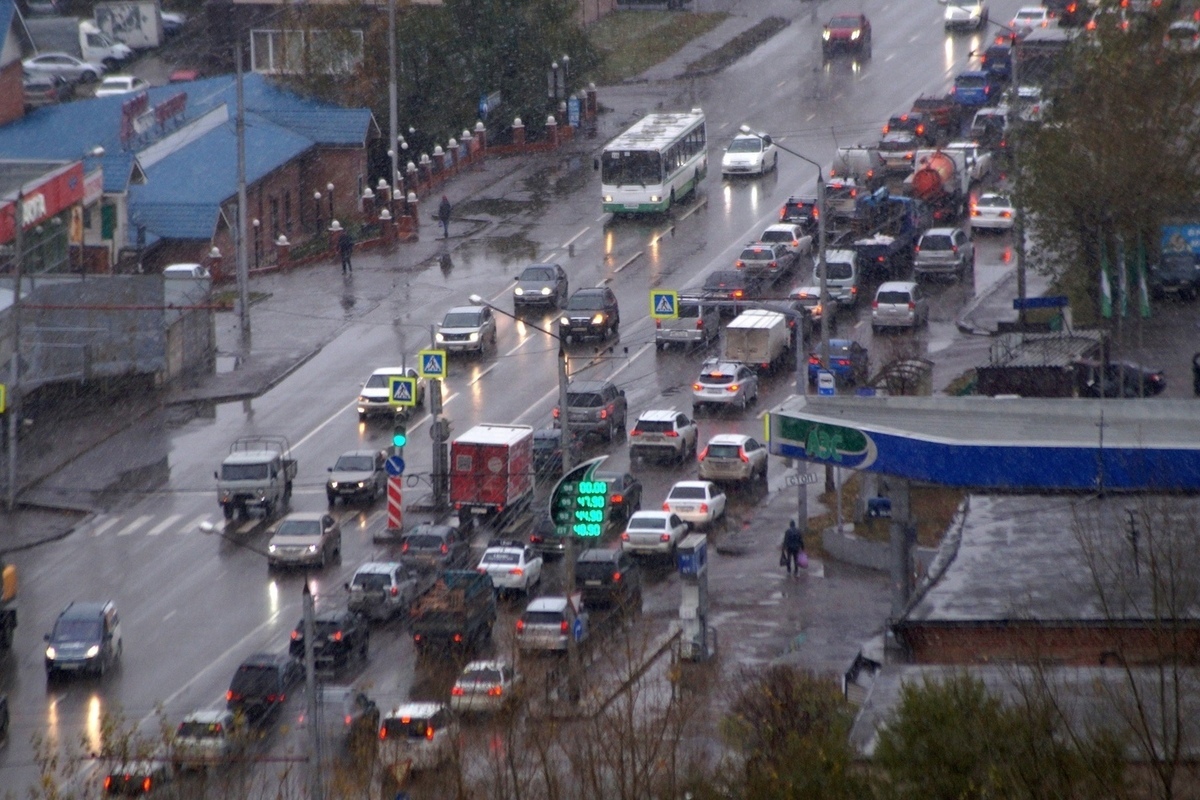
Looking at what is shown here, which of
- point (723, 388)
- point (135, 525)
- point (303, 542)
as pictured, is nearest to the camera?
point (303, 542)

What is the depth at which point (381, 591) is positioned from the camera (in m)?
35.8

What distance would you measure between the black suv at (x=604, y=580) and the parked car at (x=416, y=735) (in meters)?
8.06

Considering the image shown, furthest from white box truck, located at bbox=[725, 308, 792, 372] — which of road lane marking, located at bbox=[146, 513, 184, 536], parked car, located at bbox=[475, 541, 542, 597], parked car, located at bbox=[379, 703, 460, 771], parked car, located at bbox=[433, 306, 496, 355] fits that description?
parked car, located at bbox=[379, 703, 460, 771]

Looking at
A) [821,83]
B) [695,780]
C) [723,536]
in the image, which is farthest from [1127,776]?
[821,83]

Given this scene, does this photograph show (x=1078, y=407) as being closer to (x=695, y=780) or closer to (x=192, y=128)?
(x=695, y=780)

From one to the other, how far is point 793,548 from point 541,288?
62.0ft

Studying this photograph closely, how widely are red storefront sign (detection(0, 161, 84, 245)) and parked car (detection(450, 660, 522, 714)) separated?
32.1 metres

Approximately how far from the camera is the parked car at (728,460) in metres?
43.2

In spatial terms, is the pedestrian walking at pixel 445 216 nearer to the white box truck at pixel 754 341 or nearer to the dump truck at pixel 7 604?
the white box truck at pixel 754 341

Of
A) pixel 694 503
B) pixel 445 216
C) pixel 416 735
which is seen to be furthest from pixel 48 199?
pixel 416 735

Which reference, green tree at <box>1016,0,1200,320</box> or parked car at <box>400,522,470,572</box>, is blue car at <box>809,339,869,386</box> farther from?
parked car at <box>400,522,470,572</box>

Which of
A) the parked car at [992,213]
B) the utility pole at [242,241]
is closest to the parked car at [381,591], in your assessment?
the utility pole at [242,241]

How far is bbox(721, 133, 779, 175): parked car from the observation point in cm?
6681

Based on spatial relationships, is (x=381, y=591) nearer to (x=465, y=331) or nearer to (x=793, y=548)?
(x=793, y=548)
